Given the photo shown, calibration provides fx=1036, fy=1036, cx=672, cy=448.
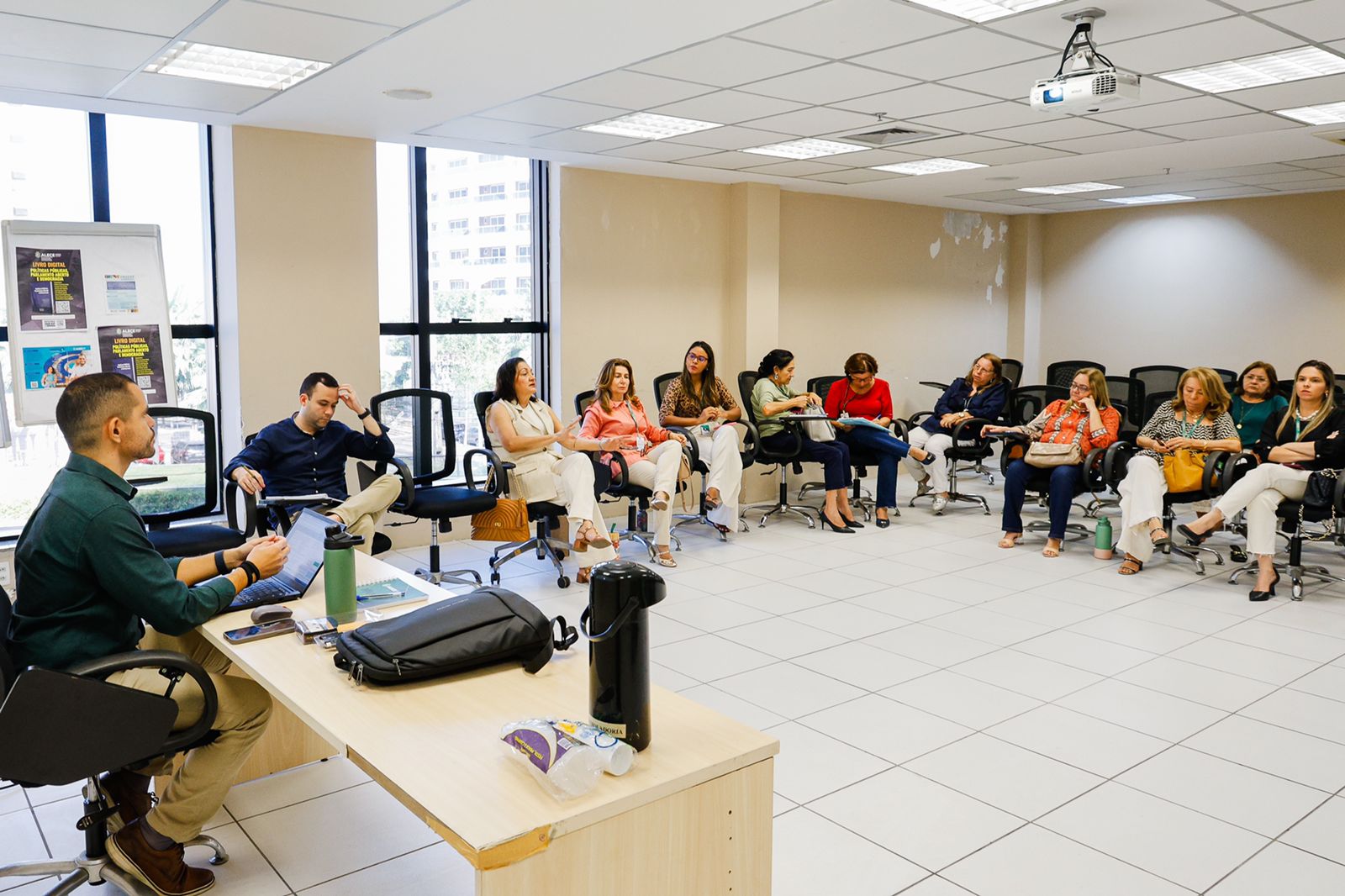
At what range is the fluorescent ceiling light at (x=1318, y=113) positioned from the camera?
5.29 m

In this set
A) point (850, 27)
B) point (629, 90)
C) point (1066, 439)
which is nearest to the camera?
point (850, 27)

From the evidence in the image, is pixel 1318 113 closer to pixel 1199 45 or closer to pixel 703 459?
pixel 1199 45

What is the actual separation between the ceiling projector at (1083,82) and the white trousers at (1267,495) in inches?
102

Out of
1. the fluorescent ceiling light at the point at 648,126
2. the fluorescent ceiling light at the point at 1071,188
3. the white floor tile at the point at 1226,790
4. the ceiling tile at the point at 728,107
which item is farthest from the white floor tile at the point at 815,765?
the fluorescent ceiling light at the point at 1071,188

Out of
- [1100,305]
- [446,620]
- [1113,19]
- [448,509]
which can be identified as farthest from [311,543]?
[1100,305]

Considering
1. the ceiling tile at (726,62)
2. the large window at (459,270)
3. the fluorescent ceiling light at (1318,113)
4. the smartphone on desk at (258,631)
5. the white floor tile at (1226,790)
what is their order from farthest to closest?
1. the large window at (459,270)
2. the fluorescent ceiling light at (1318,113)
3. the ceiling tile at (726,62)
4. the white floor tile at (1226,790)
5. the smartphone on desk at (258,631)

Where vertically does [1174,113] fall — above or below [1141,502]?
above

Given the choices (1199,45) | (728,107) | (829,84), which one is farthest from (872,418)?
(1199,45)

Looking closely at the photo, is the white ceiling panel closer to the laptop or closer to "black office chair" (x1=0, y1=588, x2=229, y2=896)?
the laptop

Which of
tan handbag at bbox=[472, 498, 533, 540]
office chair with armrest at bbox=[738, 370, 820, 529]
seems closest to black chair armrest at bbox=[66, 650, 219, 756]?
tan handbag at bbox=[472, 498, 533, 540]

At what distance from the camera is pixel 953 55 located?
4164 millimetres

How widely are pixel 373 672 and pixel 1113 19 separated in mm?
3366

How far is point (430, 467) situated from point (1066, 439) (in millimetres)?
4133

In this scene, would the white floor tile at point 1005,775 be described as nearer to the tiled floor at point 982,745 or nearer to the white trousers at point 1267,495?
the tiled floor at point 982,745
